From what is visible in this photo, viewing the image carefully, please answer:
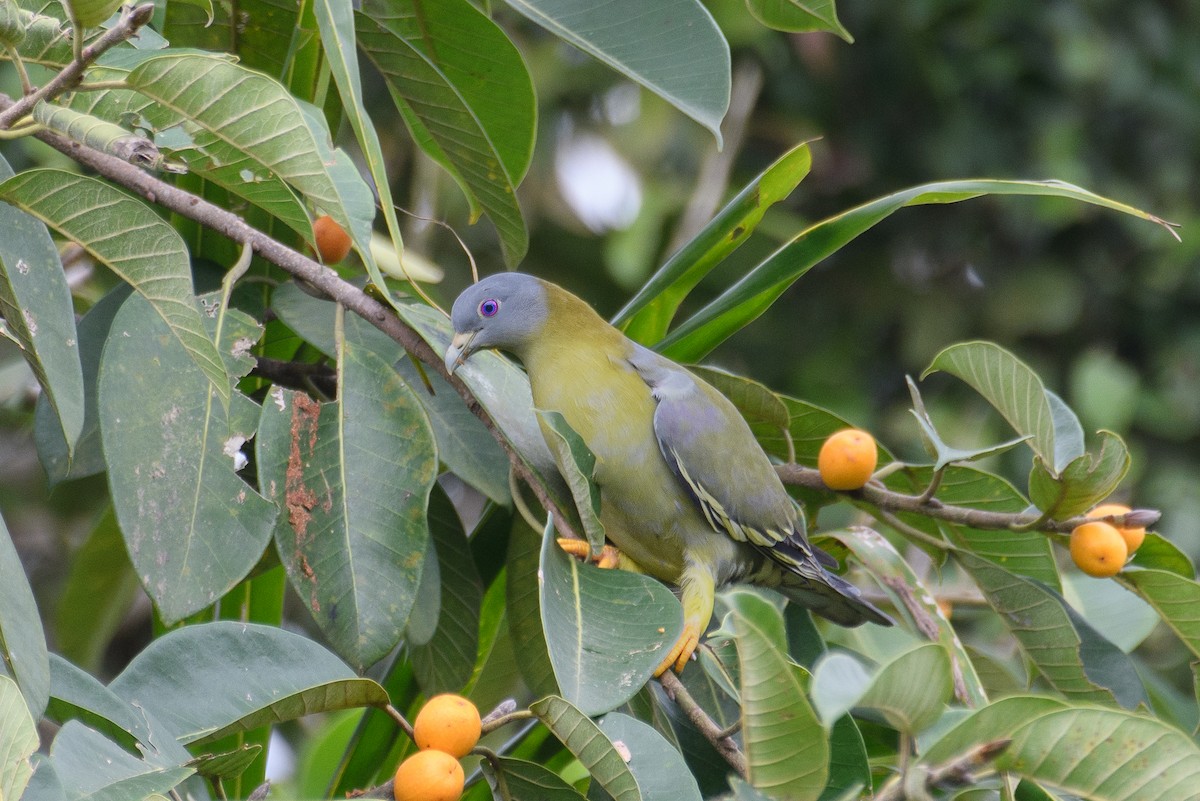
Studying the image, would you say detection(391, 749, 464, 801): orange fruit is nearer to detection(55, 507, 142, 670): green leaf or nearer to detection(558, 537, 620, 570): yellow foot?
detection(558, 537, 620, 570): yellow foot

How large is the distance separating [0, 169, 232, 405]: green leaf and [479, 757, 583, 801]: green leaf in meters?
0.58

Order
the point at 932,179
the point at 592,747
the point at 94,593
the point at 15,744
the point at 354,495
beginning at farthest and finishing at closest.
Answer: the point at 932,179
the point at 94,593
the point at 354,495
the point at 592,747
the point at 15,744

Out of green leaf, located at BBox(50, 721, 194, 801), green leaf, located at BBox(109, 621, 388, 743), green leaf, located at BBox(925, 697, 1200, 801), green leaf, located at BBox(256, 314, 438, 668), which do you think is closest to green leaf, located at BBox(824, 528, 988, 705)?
green leaf, located at BBox(925, 697, 1200, 801)

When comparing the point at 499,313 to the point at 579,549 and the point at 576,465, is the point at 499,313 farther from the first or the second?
the point at 576,465

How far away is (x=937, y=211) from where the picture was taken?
19.6ft

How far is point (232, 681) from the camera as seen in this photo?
137 centimetres

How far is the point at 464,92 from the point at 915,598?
3.89 feet

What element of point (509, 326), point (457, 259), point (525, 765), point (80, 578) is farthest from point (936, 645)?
point (457, 259)

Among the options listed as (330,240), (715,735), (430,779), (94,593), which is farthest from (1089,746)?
(94,593)

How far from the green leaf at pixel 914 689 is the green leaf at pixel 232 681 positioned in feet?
2.09

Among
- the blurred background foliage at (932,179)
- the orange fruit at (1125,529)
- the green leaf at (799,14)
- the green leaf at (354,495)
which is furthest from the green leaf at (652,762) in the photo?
the blurred background foliage at (932,179)

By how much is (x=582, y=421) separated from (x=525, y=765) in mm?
801

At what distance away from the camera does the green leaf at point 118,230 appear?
1434 millimetres

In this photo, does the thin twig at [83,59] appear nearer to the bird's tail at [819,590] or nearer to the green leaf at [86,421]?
the green leaf at [86,421]
